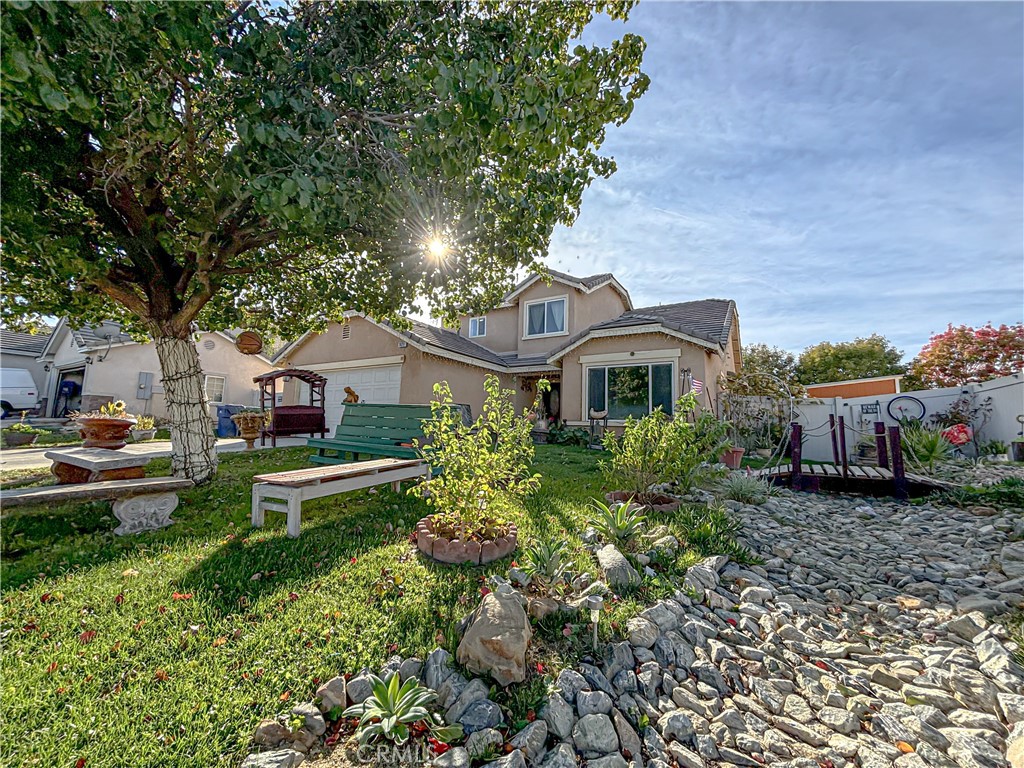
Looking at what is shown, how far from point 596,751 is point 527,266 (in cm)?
572

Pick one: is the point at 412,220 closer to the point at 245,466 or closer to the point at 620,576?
the point at 620,576

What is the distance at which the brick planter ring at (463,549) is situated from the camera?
341 centimetres

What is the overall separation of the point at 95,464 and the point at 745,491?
8.33 metres

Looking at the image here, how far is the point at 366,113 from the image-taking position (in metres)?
4.13

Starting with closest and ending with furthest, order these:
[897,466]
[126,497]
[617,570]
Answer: [617,570] < [126,497] < [897,466]

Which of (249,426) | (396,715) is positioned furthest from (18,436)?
(396,715)

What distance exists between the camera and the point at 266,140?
3.35m

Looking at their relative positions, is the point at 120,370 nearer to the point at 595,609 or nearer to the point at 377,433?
the point at 377,433

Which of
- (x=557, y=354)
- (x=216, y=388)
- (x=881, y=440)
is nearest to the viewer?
(x=881, y=440)

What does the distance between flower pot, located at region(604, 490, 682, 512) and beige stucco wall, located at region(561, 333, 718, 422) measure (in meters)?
6.74

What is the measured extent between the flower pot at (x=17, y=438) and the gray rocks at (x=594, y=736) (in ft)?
56.3

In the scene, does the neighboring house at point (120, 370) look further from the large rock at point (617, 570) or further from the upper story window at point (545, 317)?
the large rock at point (617, 570)

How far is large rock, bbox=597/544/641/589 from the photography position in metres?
3.19

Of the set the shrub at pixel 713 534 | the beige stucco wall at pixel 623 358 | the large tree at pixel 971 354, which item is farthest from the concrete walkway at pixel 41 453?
the large tree at pixel 971 354
